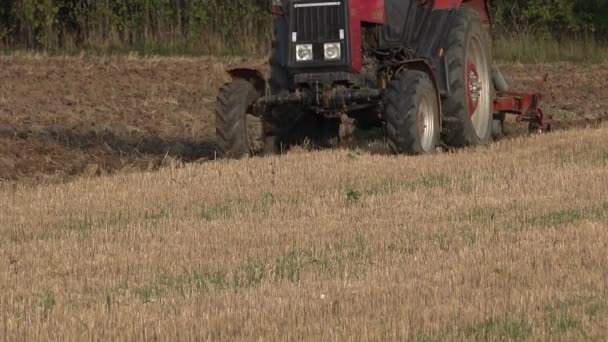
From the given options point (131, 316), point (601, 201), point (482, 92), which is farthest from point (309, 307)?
point (482, 92)

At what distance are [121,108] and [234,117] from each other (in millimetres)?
6629

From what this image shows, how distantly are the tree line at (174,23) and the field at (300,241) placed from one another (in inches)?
587

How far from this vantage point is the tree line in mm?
33625

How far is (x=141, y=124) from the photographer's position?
20.4m

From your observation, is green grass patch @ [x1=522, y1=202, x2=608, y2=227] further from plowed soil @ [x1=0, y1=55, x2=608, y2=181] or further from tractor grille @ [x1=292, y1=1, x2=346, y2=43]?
plowed soil @ [x1=0, y1=55, x2=608, y2=181]

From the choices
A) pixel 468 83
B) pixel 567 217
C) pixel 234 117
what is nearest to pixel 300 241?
pixel 567 217

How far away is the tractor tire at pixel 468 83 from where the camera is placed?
52.4 ft

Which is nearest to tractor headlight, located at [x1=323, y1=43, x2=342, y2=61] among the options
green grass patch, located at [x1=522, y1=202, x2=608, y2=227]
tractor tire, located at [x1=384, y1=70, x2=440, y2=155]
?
tractor tire, located at [x1=384, y1=70, x2=440, y2=155]

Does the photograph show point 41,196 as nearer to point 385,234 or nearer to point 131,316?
point 385,234

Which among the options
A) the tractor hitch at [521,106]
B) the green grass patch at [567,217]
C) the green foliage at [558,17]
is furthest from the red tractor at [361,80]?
the green foliage at [558,17]

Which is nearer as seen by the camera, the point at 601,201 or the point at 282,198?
the point at 601,201

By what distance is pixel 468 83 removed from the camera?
16562mm

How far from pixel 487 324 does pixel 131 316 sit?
185 cm

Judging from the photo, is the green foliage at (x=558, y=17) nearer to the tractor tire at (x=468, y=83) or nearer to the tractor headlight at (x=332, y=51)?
the tractor tire at (x=468, y=83)
